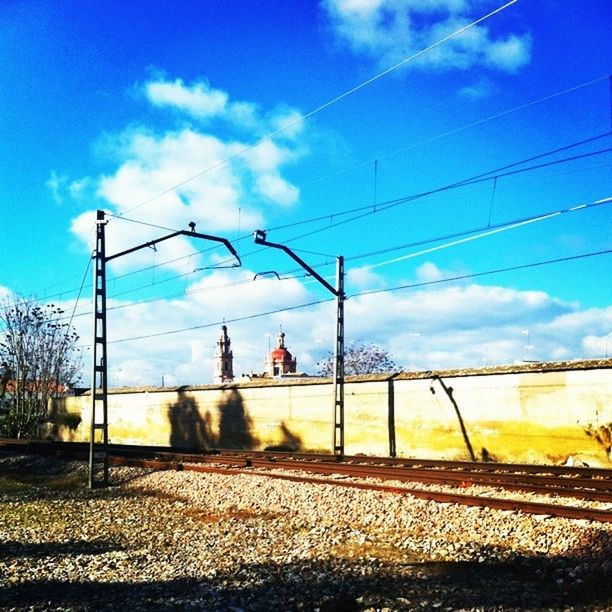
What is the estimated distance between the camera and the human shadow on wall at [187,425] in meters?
29.7

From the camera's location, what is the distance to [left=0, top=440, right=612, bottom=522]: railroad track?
413 inches

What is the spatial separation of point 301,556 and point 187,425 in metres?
23.4

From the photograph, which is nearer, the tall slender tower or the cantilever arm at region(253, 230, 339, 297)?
the cantilever arm at region(253, 230, 339, 297)

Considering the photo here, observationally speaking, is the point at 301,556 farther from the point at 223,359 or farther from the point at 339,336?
the point at 223,359

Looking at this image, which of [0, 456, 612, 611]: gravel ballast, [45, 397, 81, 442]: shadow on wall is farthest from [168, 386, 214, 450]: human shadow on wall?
[0, 456, 612, 611]: gravel ballast

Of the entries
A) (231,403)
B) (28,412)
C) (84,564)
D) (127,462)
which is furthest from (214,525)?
(28,412)

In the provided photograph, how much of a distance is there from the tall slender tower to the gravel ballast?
351 ft

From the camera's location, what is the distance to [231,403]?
1121 inches

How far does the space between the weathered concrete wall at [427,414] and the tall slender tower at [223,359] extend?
88085mm

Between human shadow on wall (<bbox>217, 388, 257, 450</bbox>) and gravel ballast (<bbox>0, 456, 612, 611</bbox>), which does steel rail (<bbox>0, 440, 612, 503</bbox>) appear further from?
human shadow on wall (<bbox>217, 388, 257, 450</bbox>)

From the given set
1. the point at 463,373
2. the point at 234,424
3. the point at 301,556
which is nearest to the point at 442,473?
the point at 463,373

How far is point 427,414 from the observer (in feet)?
67.7

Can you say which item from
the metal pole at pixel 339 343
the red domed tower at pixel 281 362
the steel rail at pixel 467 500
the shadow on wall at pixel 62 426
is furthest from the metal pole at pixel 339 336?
the red domed tower at pixel 281 362

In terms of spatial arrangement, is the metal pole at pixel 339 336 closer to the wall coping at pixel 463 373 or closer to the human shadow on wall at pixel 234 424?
the wall coping at pixel 463 373
